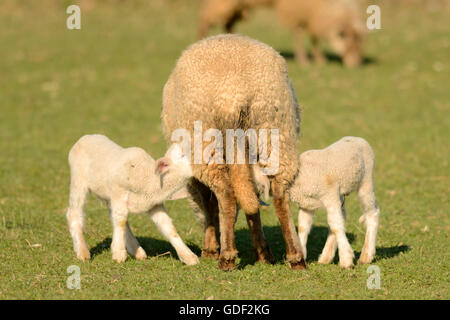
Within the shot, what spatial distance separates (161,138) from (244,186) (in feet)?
22.2

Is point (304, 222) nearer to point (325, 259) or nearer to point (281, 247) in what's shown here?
point (325, 259)

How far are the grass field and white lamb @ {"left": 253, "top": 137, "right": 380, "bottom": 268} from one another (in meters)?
0.28

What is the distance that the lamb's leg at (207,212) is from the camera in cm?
611

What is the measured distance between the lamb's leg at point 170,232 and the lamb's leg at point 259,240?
556 millimetres

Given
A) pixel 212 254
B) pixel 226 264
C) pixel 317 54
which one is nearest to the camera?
pixel 226 264

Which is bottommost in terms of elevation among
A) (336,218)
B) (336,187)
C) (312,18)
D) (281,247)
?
(281,247)

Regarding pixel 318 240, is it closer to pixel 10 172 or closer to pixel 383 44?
pixel 10 172

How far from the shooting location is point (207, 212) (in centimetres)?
620

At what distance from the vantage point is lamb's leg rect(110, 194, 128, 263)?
5605 mm

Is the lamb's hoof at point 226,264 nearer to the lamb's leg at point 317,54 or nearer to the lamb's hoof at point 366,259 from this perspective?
the lamb's hoof at point 366,259

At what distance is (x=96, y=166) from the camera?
19.1ft
